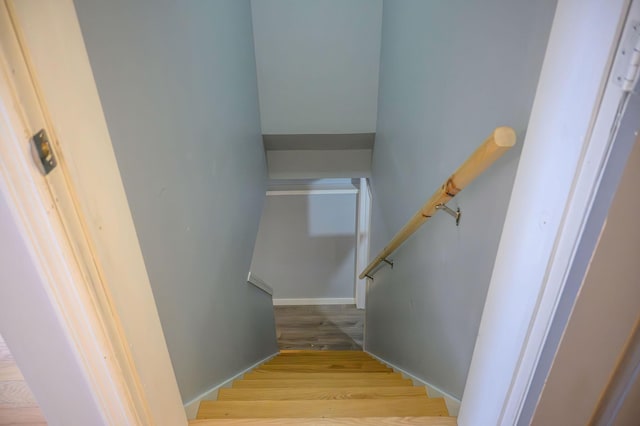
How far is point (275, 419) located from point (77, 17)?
45.6 inches

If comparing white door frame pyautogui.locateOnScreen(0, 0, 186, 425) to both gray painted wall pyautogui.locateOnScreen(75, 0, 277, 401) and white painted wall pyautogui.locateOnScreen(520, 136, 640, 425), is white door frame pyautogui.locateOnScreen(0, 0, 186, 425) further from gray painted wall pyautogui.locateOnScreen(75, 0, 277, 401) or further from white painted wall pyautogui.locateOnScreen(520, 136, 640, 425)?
white painted wall pyautogui.locateOnScreen(520, 136, 640, 425)

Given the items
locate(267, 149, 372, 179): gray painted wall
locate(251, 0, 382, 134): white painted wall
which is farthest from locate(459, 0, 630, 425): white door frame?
locate(267, 149, 372, 179): gray painted wall

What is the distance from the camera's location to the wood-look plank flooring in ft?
3.82

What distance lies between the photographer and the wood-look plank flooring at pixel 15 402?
1164 millimetres

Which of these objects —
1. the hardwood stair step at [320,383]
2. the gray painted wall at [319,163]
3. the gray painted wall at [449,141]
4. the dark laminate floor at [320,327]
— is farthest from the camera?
the dark laminate floor at [320,327]

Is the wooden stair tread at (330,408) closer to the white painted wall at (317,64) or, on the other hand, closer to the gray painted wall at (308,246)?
the white painted wall at (317,64)

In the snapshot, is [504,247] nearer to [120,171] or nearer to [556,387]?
[556,387]

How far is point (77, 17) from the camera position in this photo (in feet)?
1.87

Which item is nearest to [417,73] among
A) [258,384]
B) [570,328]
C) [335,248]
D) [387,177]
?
[387,177]

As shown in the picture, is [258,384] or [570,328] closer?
[570,328]

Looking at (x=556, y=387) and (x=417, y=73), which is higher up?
(x=417, y=73)

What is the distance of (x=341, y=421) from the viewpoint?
1.10 meters

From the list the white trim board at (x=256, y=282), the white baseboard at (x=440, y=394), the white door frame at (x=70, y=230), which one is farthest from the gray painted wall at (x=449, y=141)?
the white trim board at (x=256, y=282)

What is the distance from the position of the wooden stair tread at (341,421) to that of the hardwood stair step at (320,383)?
0.60 m
